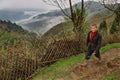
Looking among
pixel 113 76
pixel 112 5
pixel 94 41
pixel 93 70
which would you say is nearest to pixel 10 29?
pixel 112 5

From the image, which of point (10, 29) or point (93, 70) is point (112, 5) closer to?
point (93, 70)

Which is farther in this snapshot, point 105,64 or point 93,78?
point 105,64

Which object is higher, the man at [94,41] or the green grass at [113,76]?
the man at [94,41]

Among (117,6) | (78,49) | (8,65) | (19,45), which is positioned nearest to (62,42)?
(78,49)

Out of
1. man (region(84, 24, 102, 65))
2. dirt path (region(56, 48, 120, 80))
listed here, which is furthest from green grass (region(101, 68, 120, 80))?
man (region(84, 24, 102, 65))

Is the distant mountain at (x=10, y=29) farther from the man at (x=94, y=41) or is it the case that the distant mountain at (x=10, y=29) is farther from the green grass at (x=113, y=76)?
the green grass at (x=113, y=76)

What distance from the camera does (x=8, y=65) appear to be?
56.5 ft

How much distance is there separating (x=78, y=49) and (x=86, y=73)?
7427 mm

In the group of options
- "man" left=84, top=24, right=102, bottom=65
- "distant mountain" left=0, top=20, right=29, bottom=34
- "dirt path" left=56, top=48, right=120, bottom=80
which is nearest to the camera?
"dirt path" left=56, top=48, right=120, bottom=80

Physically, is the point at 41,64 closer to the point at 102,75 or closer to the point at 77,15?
the point at 102,75

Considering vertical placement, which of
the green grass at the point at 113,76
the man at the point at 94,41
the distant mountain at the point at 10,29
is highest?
the man at the point at 94,41

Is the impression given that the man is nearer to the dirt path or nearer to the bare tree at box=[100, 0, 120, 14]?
the dirt path

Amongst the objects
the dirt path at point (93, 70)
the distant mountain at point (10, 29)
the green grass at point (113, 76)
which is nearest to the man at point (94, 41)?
the dirt path at point (93, 70)

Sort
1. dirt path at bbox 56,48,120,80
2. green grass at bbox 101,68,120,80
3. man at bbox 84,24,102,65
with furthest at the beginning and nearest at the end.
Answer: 1. man at bbox 84,24,102,65
2. dirt path at bbox 56,48,120,80
3. green grass at bbox 101,68,120,80
